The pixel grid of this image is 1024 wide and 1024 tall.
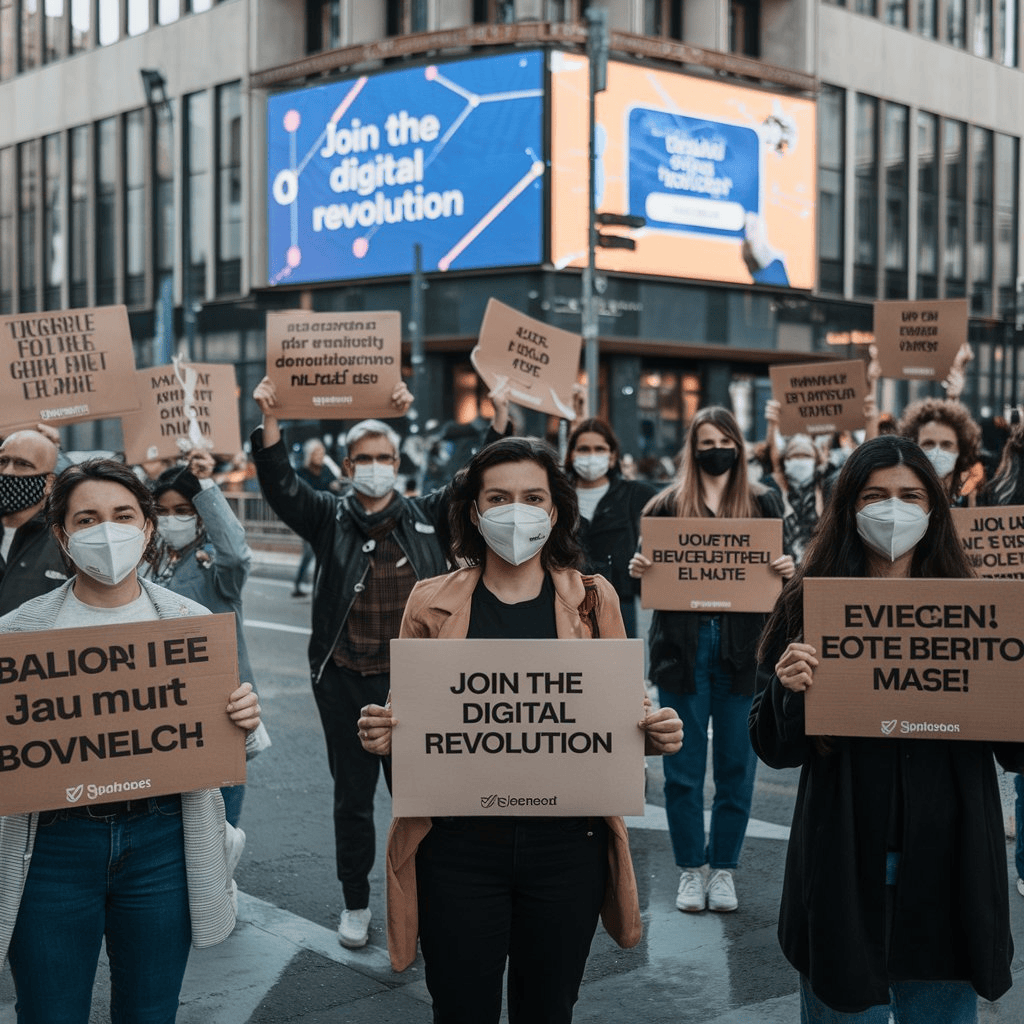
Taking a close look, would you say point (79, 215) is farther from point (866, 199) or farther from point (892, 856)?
point (892, 856)

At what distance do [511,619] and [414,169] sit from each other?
1083 inches

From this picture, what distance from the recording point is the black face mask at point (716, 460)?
5.86m

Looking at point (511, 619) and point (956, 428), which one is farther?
point (956, 428)

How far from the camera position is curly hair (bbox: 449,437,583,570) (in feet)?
11.5

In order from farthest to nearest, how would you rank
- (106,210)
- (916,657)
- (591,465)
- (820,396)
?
(106,210) < (820,396) < (591,465) < (916,657)

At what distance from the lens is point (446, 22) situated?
98.3ft

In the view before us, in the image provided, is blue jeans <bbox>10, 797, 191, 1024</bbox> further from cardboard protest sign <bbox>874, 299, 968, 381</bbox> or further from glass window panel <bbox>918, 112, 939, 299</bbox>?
glass window panel <bbox>918, 112, 939, 299</bbox>

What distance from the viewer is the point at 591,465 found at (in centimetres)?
688

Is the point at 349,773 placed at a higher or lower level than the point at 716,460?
lower

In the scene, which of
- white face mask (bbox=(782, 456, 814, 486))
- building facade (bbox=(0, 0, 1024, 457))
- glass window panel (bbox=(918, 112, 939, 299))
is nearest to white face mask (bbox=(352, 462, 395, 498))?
white face mask (bbox=(782, 456, 814, 486))

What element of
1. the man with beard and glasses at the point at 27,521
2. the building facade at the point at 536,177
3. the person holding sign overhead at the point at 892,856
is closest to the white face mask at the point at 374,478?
the man with beard and glasses at the point at 27,521

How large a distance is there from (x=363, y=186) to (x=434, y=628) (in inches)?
1115

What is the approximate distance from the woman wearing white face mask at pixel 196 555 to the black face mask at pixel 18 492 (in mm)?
471

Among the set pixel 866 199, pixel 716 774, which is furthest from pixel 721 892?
pixel 866 199
